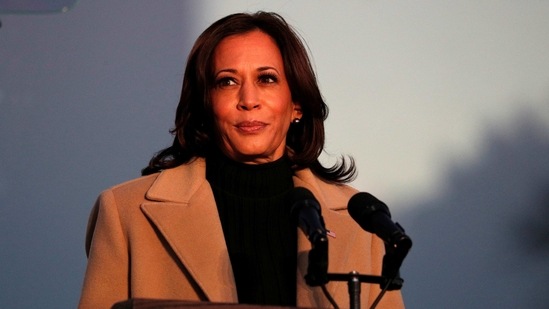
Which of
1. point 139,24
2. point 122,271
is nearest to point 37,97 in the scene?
point 139,24

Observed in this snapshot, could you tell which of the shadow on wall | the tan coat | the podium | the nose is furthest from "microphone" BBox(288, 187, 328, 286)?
the shadow on wall

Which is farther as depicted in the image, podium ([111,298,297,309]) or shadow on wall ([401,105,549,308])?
shadow on wall ([401,105,549,308])

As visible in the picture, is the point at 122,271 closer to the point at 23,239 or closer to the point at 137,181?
the point at 137,181

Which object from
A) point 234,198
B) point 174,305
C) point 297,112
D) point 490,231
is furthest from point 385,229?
point 490,231

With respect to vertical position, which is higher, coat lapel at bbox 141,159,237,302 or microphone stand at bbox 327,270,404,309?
microphone stand at bbox 327,270,404,309

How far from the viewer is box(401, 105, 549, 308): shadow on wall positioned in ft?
16.0

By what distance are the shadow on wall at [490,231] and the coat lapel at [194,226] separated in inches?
53.4

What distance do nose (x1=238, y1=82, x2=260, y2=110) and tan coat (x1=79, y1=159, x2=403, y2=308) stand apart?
0.81 feet

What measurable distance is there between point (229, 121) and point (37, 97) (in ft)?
3.90

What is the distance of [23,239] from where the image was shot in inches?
178

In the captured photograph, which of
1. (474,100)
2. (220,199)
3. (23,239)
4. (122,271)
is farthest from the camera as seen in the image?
(474,100)

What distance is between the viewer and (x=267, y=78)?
370cm

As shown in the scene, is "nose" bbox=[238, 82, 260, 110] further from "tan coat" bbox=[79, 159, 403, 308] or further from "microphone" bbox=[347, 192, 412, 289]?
"microphone" bbox=[347, 192, 412, 289]

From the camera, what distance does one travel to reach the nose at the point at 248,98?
360cm
